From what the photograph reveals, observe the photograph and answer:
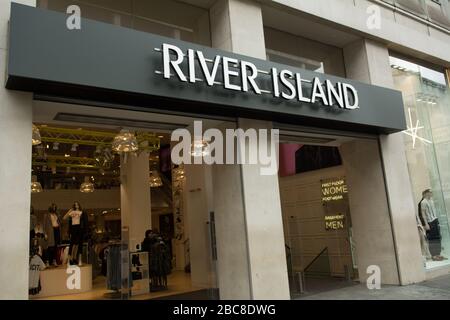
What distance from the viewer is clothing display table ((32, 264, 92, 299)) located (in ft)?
31.9

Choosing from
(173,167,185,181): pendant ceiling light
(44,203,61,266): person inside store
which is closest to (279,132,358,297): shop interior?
(173,167,185,181): pendant ceiling light

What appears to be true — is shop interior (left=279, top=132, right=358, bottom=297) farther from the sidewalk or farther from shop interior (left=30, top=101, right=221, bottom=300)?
shop interior (left=30, top=101, right=221, bottom=300)

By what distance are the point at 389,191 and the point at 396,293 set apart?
2.00 metres

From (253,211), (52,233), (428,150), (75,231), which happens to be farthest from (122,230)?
(428,150)

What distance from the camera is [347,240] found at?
1010 centimetres

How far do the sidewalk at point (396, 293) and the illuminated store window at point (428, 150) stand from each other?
106 centimetres

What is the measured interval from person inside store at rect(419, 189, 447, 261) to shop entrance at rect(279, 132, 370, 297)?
1.57 metres

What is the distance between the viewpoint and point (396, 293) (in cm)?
744

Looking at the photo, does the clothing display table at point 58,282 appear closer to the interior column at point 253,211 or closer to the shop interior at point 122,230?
the shop interior at point 122,230

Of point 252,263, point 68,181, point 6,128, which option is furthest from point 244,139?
point 68,181

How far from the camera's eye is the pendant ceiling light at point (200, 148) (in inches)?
286

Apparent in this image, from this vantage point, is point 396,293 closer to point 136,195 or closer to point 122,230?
point 136,195

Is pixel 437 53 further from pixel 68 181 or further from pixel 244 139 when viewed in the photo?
pixel 68 181

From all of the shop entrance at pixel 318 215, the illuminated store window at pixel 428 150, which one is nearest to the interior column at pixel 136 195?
the shop entrance at pixel 318 215
